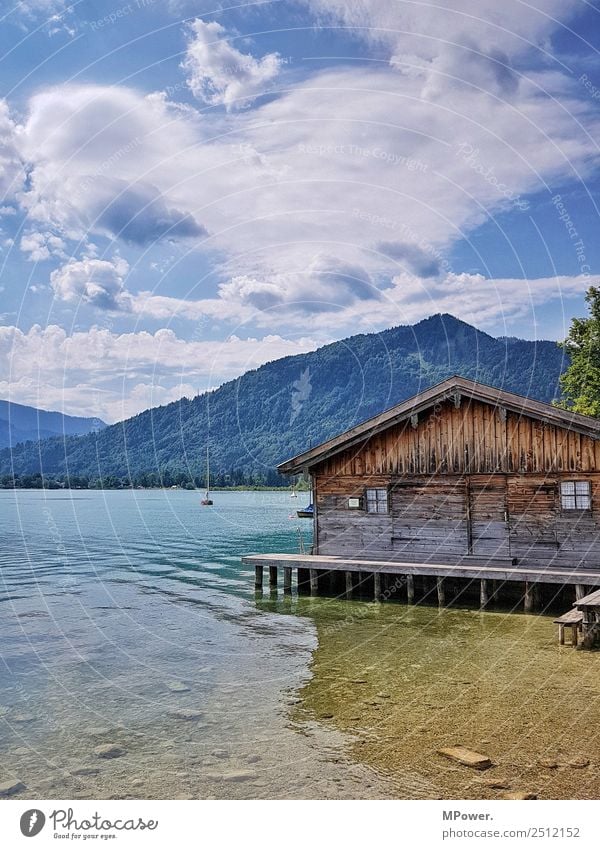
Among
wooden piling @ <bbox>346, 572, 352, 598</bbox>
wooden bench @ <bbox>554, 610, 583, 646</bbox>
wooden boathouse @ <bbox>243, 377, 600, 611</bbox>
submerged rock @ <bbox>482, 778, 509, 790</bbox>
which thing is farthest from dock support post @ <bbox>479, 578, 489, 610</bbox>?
submerged rock @ <bbox>482, 778, 509, 790</bbox>

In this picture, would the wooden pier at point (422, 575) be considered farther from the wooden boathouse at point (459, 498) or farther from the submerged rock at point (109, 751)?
the submerged rock at point (109, 751)

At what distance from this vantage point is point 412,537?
24953 millimetres

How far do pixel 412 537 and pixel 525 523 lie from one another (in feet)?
12.8

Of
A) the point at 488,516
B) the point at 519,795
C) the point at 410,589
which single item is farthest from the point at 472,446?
the point at 519,795

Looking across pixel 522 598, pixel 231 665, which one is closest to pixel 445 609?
pixel 522 598

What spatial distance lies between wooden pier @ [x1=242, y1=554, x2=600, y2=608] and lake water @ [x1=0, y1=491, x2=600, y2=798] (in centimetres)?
91

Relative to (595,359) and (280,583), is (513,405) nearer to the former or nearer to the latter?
(280,583)

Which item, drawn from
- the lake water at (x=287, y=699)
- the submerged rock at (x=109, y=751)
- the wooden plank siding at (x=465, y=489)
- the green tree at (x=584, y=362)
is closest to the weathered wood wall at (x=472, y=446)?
the wooden plank siding at (x=465, y=489)

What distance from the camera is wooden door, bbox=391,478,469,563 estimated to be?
79.2 feet

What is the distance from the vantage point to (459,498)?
24062 mm

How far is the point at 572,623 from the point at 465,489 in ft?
24.2

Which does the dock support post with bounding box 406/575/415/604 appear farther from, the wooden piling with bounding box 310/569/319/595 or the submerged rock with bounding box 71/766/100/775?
the submerged rock with bounding box 71/766/100/775

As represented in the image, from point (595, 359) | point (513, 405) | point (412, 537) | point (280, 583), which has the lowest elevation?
point (280, 583)
